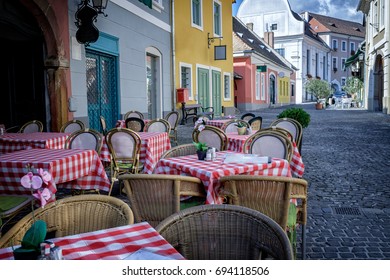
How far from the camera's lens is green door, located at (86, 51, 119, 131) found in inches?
347

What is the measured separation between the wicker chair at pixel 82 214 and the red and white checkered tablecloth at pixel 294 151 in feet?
9.36

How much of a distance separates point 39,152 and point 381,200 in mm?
3349

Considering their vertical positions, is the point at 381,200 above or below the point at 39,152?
below

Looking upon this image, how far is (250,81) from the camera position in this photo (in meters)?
23.9

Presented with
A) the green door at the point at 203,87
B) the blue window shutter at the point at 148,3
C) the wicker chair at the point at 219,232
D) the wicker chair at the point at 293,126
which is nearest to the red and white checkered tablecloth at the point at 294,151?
Result: the wicker chair at the point at 293,126

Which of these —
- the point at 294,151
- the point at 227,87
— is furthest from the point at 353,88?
the point at 294,151

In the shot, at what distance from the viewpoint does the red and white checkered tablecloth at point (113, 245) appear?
4.68 ft

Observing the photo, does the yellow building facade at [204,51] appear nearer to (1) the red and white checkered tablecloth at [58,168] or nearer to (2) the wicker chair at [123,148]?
(2) the wicker chair at [123,148]

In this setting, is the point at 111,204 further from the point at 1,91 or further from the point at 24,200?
the point at 1,91

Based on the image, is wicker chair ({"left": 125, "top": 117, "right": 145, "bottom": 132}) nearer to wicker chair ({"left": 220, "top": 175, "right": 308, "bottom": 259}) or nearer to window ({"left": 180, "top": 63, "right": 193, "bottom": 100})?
wicker chair ({"left": 220, "top": 175, "right": 308, "bottom": 259})

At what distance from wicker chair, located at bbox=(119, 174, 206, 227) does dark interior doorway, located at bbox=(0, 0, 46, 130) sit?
559cm

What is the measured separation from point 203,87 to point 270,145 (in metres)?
11.7

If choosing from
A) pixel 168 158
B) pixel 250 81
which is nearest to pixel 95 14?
pixel 168 158

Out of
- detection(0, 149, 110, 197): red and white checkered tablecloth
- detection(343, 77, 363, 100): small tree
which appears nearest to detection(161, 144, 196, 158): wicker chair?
detection(0, 149, 110, 197): red and white checkered tablecloth
